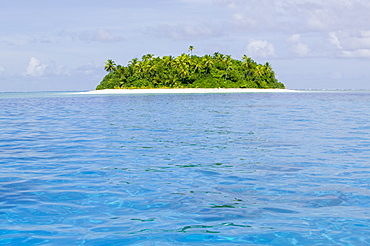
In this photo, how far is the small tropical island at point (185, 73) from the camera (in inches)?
5162

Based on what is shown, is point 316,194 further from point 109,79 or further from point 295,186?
point 109,79

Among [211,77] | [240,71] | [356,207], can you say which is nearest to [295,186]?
[356,207]

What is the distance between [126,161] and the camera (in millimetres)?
12516

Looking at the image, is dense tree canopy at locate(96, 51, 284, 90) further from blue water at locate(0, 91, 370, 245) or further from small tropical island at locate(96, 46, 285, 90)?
blue water at locate(0, 91, 370, 245)

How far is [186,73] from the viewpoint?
127 metres

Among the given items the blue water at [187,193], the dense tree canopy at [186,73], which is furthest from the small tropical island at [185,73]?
the blue water at [187,193]

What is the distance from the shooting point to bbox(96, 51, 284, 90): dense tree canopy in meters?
131

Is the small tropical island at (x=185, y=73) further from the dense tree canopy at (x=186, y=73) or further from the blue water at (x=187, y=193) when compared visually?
the blue water at (x=187, y=193)

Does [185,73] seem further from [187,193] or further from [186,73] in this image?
[187,193]

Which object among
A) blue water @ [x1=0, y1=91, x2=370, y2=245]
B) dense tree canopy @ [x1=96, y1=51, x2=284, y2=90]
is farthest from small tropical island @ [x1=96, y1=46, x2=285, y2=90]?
blue water @ [x1=0, y1=91, x2=370, y2=245]

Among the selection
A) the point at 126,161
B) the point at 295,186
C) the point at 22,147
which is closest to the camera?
Result: the point at 295,186

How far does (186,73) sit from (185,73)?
818 mm

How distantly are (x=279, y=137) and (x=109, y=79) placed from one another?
5177 inches

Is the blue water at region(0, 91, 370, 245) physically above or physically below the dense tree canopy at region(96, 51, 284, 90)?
below
